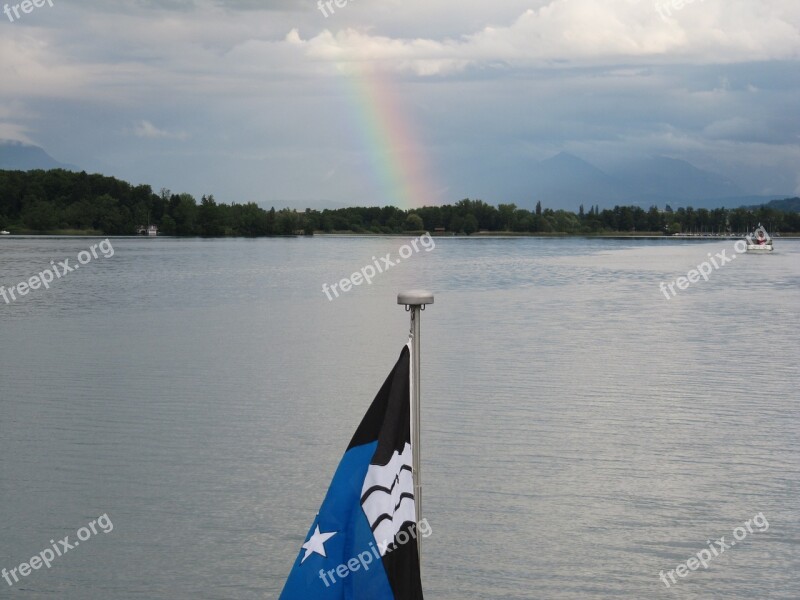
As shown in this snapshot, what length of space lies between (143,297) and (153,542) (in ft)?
94.8

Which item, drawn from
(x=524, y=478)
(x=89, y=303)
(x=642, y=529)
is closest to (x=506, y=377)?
(x=524, y=478)

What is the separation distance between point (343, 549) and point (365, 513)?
0.21 meters

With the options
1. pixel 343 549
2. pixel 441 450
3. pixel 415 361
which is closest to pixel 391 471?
pixel 343 549

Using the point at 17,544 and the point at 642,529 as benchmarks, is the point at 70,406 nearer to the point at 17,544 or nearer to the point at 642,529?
the point at 17,544

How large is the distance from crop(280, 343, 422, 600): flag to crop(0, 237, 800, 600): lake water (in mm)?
3014

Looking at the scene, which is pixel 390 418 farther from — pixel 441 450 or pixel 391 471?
pixel 441 450

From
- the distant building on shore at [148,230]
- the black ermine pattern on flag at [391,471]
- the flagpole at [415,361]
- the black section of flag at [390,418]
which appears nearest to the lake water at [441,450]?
the flagpole at [415,361]

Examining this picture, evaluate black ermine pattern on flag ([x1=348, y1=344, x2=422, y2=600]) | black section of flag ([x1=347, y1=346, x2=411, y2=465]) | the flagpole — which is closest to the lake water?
the flagpole

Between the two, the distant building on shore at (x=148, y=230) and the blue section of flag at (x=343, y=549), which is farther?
the distant building on shore at (x=148, y=230)

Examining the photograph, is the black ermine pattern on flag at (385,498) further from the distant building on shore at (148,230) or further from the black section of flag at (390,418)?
the distant building on shore at (148,230)

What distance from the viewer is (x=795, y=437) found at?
12719mm

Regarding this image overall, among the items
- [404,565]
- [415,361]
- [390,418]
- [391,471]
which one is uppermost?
[415,361]

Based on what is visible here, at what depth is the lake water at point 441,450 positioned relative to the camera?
8.28m

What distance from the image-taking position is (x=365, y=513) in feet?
16.0
